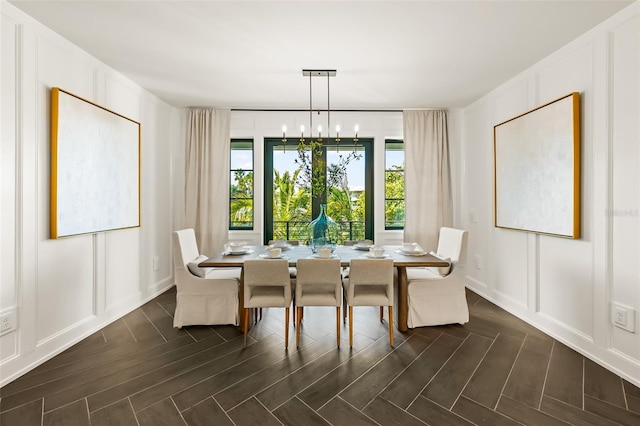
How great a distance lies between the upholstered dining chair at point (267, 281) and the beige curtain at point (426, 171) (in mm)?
2423

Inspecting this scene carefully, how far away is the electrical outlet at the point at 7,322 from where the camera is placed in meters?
1.99

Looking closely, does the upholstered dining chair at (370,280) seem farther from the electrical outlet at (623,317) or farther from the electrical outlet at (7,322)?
the electrical outlet at (7,322)

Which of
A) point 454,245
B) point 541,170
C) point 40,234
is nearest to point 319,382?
point 454,245

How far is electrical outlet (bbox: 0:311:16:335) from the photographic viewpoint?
1992 millimetres

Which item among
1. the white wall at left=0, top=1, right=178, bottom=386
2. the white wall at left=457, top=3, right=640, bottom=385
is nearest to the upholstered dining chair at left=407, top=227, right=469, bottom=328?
the white wall at left=457, top=3, right=640, bottom=385

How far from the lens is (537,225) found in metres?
2.88

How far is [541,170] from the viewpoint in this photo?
9.31 feet

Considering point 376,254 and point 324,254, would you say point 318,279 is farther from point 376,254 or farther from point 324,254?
point 376,254

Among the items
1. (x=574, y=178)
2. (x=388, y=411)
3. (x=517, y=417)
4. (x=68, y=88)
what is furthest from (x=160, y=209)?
(x=574, y=178)

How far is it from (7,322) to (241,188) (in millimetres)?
2899

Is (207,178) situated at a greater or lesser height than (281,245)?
greater

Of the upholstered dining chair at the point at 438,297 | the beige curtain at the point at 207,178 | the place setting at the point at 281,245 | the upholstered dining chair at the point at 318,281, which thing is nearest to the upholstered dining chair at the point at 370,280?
the upholstered dining chair at the point at 318,281

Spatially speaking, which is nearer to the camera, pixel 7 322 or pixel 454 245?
pixel 7 322

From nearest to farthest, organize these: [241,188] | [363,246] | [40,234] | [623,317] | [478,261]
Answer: [623,317] < [40,234] < [363,246] < [478,261] < [241,188]
